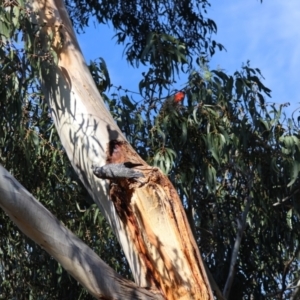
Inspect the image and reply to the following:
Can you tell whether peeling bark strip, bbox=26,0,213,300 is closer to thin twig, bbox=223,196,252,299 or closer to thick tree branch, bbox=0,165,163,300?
thick tree branch, bbox=0,165,163,300

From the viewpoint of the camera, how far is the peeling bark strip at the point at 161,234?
134 inches

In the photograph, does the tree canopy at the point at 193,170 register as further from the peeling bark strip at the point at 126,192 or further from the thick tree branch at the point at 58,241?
the thick tree branch at the point at 58,241

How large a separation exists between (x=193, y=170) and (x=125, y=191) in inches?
54.6

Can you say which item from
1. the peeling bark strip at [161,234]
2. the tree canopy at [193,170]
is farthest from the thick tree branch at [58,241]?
the tree canopy at [193,170]

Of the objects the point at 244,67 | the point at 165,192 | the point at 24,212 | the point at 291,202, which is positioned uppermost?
the point at 244,67

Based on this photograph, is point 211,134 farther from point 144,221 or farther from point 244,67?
point 144,221

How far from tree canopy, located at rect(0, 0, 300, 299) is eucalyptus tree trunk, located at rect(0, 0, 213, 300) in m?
0.24

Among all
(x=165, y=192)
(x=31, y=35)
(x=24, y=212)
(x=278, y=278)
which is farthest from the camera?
(x=278, y=278)

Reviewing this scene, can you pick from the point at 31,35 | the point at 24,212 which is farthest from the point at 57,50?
the point at 24,212

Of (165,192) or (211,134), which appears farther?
(211,134)

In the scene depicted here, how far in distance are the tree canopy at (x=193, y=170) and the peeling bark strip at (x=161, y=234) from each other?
1002 mm

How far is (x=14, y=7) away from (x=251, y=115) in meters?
1.58

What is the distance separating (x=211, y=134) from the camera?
15.8 ft

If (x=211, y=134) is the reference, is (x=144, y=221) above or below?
below
